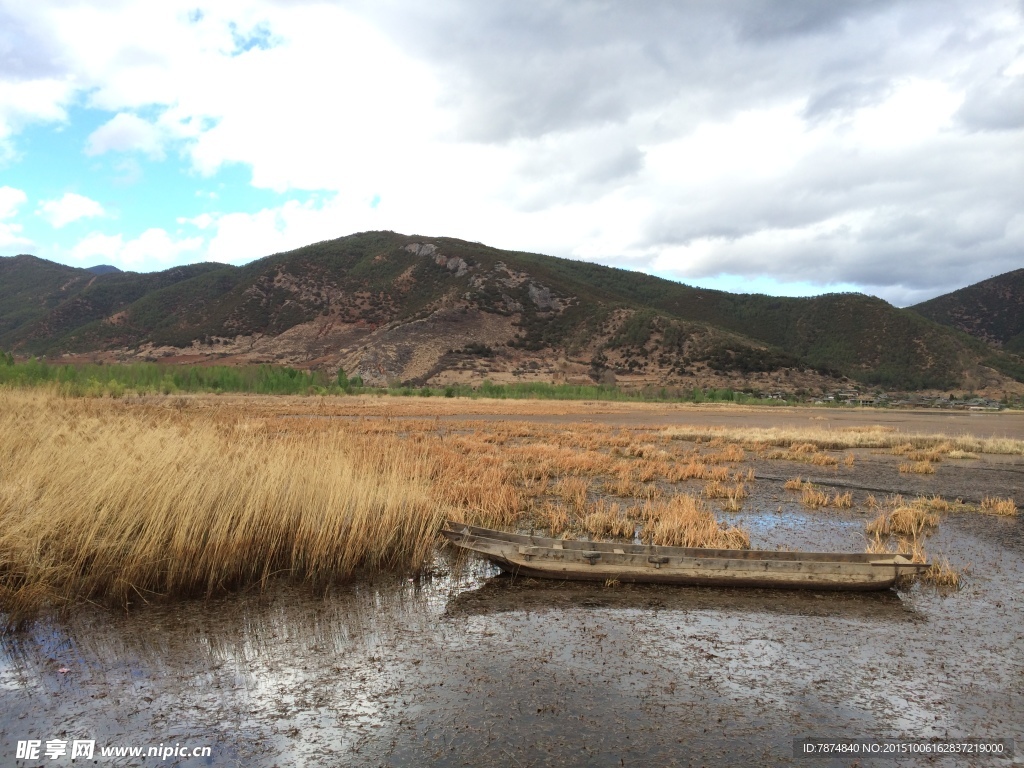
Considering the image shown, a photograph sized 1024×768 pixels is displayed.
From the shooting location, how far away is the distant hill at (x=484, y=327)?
3546 inches

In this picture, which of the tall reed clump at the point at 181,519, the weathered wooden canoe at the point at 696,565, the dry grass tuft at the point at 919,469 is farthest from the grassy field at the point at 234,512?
the dry grass tuft at the point at 919,469

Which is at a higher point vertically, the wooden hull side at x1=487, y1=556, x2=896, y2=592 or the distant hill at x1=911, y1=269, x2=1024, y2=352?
the distant hill at x1=911, y1=269, x2=1024, y2=352

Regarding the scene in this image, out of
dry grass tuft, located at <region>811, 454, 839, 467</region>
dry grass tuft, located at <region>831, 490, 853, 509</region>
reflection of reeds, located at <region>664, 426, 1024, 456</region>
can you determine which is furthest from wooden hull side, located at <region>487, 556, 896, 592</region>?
reflection of reeds, located at <region>664, 426, 1024, 456</region>

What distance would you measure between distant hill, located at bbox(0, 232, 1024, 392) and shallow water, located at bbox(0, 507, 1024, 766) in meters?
77.6

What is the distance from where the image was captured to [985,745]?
15.8ft

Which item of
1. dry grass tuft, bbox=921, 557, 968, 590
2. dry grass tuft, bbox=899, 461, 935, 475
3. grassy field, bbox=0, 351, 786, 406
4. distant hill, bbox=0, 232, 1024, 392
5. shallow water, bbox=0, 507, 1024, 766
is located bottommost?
shallow water, bbox=0, 507, 1024, 766

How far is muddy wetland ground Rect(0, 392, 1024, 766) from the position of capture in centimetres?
486

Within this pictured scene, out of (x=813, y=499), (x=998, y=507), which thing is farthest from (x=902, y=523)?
(x=998, y=507)

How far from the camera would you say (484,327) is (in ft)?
332

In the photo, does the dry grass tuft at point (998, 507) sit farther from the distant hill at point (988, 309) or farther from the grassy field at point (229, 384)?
the distant hill at point (988, 309)

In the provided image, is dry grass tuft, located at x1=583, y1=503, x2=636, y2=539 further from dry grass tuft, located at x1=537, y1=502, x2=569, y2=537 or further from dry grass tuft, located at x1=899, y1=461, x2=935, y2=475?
dry grass tuft, located at x1=899, y1=461, x2=935, y2=475

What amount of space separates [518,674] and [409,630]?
4.89ft

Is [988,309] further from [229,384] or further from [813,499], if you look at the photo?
[813,499]

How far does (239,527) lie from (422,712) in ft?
13.4
